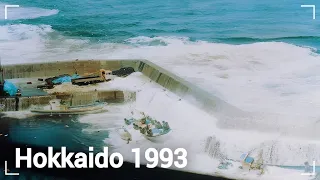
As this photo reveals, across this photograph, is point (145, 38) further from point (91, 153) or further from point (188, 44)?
point (91, 153)

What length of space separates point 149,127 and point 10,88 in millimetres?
1074

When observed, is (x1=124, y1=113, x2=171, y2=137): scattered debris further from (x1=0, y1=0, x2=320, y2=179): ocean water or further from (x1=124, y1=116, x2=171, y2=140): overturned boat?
(x1=0, y1=0, x2=320, y2=179): ocean water

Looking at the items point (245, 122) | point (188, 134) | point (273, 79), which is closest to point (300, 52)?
point (273, 79)

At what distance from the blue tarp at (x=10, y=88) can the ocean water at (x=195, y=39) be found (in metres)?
0.18

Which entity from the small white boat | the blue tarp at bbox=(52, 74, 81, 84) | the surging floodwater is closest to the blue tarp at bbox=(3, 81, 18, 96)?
the blue tarp at bbox=(52, 74, 81, 84)

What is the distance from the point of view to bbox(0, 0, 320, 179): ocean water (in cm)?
325

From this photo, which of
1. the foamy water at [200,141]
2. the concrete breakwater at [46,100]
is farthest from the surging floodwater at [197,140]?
the concrete breakwater at [46,100]

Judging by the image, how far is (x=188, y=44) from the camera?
3.42 m

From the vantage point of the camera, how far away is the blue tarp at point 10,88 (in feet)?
10.7

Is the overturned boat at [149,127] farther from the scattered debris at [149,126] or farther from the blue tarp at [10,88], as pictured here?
the blue tarp at [10,88]

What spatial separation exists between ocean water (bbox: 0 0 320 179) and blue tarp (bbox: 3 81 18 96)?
178mm

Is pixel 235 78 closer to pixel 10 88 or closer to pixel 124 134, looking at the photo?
pixel 124 134

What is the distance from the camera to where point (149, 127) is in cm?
307

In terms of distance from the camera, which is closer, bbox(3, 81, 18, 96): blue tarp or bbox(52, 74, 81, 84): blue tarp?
bbox(3, 81, 18, 96): blue tarp
